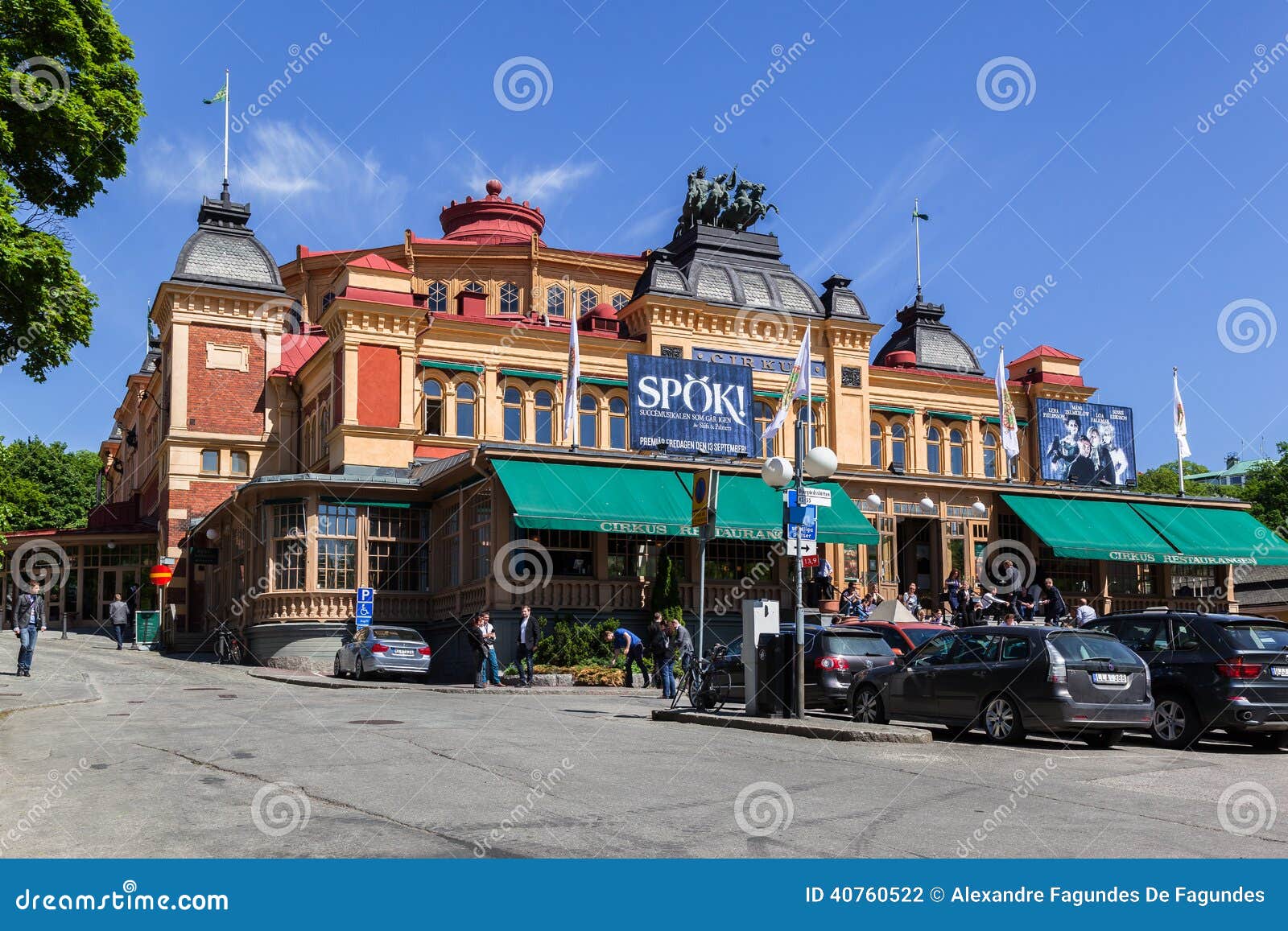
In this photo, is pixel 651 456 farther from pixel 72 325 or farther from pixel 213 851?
pixel 213 851

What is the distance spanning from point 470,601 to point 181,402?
19.5 meters

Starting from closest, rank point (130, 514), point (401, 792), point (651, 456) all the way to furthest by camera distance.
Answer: point (401, 792) < point (651, 456) < point (130, 514)

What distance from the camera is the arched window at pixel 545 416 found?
42.3m

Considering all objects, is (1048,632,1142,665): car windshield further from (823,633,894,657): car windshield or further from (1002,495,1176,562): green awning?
(1002,495,1176,562): green awning

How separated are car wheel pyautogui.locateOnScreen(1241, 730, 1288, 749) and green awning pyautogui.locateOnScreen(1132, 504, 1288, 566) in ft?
75.5

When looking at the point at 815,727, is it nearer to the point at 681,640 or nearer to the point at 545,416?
the point at 681,640

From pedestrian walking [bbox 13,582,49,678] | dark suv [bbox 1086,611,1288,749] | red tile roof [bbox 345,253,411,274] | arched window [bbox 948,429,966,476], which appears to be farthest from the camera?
arched window [bbox 948,429,966,476]

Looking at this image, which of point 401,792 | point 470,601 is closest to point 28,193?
point 401,792

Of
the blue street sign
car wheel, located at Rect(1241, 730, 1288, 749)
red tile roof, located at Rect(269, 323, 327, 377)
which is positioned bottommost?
car wheel, located at Rect(1241, 730, 1288, 749)

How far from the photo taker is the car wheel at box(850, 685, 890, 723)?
16.9 meters

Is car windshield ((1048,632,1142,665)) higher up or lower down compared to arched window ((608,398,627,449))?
lower down

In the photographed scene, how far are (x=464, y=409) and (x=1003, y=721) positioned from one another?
93.4 feet

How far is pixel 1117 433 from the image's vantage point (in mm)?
45625

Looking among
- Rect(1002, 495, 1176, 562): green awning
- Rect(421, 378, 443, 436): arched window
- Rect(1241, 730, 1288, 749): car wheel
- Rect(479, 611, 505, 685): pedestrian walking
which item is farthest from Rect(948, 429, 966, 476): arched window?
Rect(1241, 730, 1288, 749): car wheel
